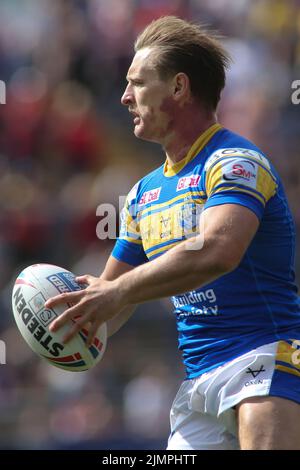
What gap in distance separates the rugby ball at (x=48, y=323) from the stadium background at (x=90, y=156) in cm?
388

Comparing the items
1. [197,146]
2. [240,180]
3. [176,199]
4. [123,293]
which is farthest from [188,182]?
[123,293]

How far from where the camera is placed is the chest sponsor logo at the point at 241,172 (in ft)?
A: 11.7

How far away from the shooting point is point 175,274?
3.40m

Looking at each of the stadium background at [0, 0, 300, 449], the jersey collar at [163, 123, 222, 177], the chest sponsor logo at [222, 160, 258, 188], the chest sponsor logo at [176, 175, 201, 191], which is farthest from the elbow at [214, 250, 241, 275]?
the stadium background at [0, 0, 300, 449]

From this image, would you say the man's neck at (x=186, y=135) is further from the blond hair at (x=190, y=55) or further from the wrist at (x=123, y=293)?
the wrist at (x=123, y=293)

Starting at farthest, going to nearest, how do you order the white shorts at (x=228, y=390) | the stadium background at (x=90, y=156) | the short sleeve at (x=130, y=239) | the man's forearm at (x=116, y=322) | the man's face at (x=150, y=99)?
the stadium background at (x=90, y=156)
the man's forearm at (x=116, y=322)
the short sleeve at (x=130, y=239)
the man's face at (x=150, y=99)
the white shorts at (x=228, y=390)

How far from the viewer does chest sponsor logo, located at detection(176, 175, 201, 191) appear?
12.8ft

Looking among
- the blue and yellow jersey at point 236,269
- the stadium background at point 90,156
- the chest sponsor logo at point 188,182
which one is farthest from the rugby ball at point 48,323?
the stadium background at point 90,156

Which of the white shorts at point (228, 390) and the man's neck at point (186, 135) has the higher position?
the man's neck at point (186, 135)

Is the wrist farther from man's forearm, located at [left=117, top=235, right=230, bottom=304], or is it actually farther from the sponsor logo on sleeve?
the sponsor logo on sleeve

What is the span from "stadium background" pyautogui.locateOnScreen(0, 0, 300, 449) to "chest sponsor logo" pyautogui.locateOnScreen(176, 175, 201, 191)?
4166mm

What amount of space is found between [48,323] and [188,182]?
0.87 meters

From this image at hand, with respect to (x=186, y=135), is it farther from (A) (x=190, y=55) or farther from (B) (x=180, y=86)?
(A) (x=190, y=55)
